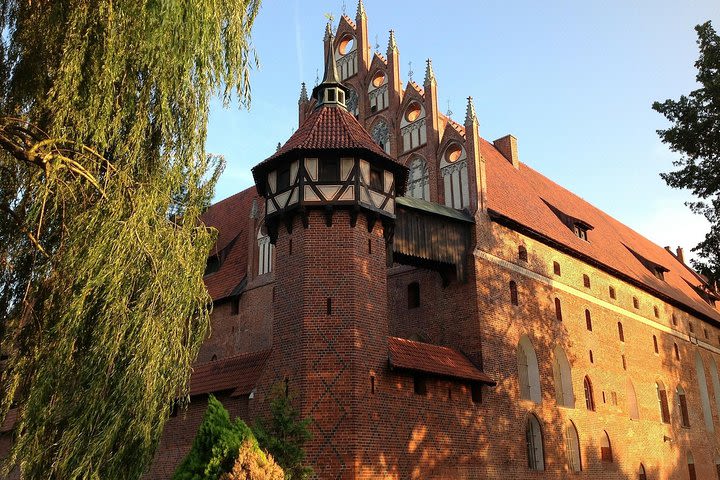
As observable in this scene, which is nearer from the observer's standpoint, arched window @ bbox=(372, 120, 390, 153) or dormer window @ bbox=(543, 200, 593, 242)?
arched window @ bbox=(372, 120, 390, 153)

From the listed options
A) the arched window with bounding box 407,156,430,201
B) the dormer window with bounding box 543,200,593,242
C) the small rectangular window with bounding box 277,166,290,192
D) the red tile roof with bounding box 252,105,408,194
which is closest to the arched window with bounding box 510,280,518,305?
the arched window with bounding box 407,156,430,201

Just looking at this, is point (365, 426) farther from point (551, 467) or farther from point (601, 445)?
point (601, 445)

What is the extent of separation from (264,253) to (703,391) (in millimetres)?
20853

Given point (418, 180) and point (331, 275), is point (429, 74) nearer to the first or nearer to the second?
point (418, 180)

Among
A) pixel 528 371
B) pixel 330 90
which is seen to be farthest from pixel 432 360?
pixel 330 90

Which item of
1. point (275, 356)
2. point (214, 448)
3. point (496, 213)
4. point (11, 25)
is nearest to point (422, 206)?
point (496, 213)

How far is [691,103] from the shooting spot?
1864 cm

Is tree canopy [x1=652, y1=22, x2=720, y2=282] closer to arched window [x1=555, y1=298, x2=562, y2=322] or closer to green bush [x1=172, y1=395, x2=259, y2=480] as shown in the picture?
arched window [x1=555, y1=298, x2=562, y2=322]

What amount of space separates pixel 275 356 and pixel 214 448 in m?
4.94

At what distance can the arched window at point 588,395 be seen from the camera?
22906 millimetres

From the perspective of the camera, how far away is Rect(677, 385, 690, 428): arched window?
29062mm

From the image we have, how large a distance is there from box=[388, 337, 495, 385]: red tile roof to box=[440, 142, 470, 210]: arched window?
4.45m

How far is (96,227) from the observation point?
26.7 ft

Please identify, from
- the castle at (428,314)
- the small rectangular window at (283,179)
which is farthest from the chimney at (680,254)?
the small rectangular window at (283,179)
